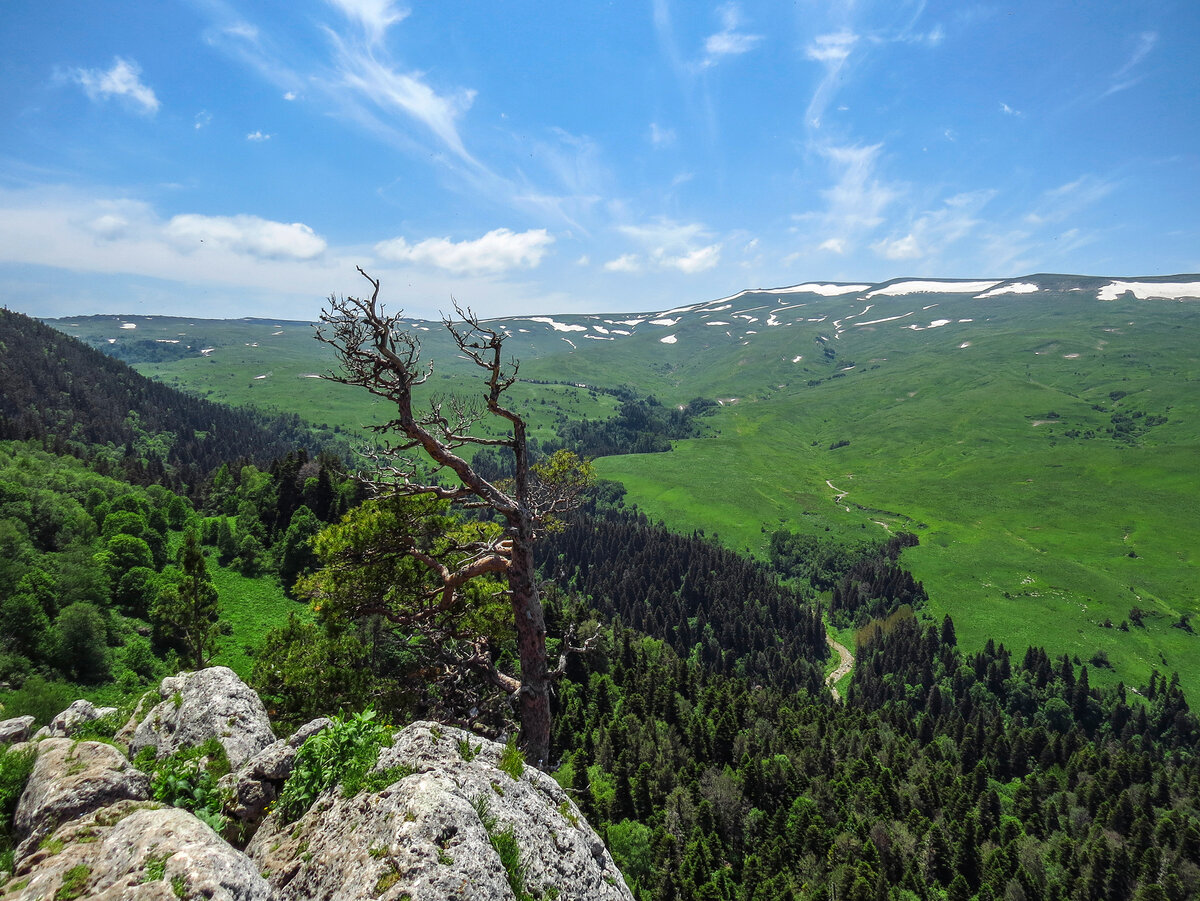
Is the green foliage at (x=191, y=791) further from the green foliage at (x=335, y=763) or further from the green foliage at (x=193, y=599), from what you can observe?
the green foliage at (x=193, y=599)

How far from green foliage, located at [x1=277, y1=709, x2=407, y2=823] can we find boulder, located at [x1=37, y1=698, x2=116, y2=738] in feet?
43.6

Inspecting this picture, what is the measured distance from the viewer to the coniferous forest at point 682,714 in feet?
112

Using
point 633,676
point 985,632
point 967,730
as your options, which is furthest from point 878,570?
point 633,676

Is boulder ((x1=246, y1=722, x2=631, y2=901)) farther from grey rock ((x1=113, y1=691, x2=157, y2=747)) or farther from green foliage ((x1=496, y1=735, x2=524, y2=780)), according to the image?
grey rock ((x1=113, y1=691, x2=157, y2=747))

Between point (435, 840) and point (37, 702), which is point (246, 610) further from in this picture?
point (435, 840)

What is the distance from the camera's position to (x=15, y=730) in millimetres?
16875

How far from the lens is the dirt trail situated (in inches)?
5738

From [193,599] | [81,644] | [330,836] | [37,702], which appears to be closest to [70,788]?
[330,836]

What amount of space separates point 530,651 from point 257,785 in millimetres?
8751

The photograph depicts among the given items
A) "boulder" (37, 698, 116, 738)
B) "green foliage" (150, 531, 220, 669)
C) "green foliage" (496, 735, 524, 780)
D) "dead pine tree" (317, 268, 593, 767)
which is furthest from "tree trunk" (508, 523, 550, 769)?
"green foliage" (150, 531, 220, 669)

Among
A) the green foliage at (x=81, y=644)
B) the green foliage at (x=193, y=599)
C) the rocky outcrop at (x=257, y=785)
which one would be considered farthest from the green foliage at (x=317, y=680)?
the green foliage at (x=81, y=644)

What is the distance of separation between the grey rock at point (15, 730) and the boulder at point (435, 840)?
39.5 feet

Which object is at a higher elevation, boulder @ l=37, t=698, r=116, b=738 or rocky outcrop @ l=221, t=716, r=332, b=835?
rocky outcrop @ l=221, t=716, r=332, b=835

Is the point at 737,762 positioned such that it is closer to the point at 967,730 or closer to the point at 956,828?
the point at 956,828
